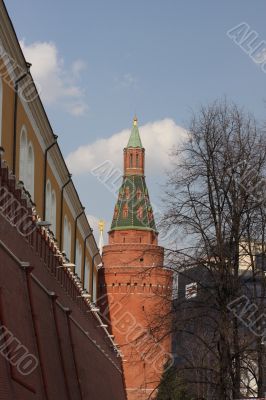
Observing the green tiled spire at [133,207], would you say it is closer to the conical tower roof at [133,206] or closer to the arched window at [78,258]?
the conical tower roof at [133,206]

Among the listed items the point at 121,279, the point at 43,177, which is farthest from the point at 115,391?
the point at 43,177

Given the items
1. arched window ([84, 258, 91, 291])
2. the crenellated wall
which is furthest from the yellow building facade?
arched window ([84, 258, 91, 291])

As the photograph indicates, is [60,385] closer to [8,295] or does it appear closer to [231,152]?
[8,295]

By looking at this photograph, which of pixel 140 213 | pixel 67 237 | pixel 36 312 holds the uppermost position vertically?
pixel 140 213

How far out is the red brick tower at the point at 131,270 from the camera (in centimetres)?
5306

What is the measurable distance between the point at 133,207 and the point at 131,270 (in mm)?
4834

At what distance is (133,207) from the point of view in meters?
58.1

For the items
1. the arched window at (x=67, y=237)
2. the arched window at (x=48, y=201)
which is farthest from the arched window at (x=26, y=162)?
the arched window at (x=67, y=237)

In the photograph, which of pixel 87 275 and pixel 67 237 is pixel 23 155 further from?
pixel 87 275

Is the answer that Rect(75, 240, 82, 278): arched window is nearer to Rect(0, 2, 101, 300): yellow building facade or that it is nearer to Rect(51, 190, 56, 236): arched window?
Rect(0, 2, 101, 300): yellow building facade

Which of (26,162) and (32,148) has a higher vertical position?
(32,148)

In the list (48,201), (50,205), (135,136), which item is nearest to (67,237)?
(50,205)

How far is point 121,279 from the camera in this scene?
5591 cm

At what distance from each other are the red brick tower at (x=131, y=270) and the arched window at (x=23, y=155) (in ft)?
92.2
